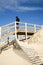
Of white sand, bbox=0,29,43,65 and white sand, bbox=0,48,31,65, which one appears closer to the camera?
white sand, bbox=0,48,31,65

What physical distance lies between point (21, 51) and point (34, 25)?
264 inches

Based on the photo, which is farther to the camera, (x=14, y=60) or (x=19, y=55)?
(x=19, y=55)

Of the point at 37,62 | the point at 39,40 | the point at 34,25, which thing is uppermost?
the point at 34,25

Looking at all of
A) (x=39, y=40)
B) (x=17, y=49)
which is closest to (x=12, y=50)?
(x=17, y=49)

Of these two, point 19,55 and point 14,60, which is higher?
point 19,55

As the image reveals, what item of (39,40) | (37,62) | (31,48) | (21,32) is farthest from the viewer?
(21,32)

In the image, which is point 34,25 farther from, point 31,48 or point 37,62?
point 37,62

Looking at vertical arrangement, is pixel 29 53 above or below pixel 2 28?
below

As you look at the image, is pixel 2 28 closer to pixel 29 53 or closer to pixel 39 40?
pixel 39 40

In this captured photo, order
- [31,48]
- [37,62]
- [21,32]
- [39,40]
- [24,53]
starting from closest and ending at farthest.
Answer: [37,62] < [24,53] < [31,48] < [39,40] < [21,32]

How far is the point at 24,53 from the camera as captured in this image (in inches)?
712

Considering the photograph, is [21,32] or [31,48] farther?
[21,32]

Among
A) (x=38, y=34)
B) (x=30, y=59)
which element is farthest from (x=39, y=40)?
(x=30, y=59)

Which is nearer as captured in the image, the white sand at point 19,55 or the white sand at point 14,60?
the white sand at point 14,60
